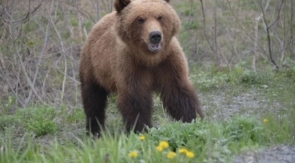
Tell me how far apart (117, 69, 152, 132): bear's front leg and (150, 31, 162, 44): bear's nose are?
1.35 ft

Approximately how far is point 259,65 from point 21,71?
4.91 meters

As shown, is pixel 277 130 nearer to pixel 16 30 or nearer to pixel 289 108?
pixel 289 108

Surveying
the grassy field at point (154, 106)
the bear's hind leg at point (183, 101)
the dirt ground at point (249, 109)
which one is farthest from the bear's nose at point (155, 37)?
the dirt ground at point (249, 109)

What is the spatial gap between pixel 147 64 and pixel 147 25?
41 centimetres

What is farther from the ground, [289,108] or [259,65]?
[289,108]

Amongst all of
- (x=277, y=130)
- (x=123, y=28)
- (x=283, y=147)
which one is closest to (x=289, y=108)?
(x=277, y=130)

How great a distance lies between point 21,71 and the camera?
9.93 metres

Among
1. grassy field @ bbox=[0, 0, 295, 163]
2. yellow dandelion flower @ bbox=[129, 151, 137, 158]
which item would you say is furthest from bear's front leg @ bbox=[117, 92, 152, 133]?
yellow dandelion flower @ bbox=[129, 151, 137, 158]

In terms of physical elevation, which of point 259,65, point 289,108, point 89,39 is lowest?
point 259,65

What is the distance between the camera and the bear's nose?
5.89 meters

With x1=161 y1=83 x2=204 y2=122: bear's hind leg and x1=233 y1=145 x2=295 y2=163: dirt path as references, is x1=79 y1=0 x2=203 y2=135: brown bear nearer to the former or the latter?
x1=161 y1=83 x2=204 y2=122: bear's hind leg

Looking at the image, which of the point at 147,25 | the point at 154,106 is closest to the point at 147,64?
the point at 147,25

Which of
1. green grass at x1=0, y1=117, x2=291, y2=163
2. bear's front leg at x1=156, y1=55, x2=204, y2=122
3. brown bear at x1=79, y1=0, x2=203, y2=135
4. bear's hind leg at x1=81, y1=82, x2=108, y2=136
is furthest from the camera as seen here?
bear's hind leg at x1=81, y1=82, x2=108, y2=136

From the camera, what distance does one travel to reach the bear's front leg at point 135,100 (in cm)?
613
